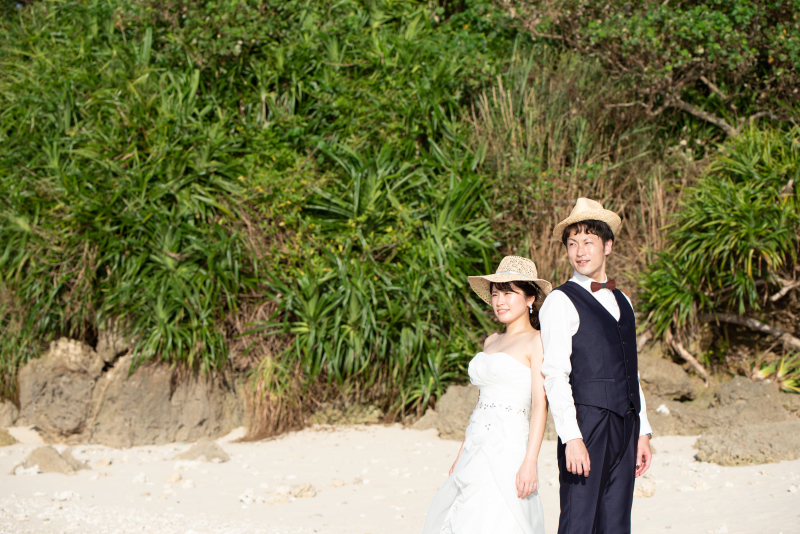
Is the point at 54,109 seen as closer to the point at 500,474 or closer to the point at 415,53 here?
the point at 415,53

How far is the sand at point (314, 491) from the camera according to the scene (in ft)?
12.2

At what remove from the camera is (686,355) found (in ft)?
19.7

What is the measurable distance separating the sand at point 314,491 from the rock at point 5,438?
6 cm

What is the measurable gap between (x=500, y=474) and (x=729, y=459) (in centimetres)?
287

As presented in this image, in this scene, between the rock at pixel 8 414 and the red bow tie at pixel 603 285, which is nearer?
the red bow tie at pixel 603 285

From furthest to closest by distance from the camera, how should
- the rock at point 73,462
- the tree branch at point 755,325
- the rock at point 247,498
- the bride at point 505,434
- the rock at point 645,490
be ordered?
the tree branch at point 755,325 < the rock at point 73,462 < the rock at point 247,498 < the rock at point 645,490 < the bride at point 505,434

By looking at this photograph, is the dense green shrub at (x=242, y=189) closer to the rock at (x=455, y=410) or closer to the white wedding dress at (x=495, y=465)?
the rock at (x=455, y=410)

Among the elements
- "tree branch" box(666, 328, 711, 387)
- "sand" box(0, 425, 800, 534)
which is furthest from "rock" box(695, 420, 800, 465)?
"tree branch" box(666, 328, 711, 387)

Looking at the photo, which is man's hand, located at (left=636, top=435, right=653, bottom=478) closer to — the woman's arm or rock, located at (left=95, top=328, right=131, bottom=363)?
the woman's arm

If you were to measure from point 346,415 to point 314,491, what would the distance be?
1.68 meters

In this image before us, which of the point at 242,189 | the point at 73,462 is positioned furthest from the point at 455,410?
the point at 73,462

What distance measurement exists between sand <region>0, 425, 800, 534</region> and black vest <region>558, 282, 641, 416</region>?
1627 millimetres

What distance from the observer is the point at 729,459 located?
448 centimetres

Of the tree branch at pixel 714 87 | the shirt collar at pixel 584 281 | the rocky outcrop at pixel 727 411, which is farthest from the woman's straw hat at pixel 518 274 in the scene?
the tree branch at pixel 714 87
